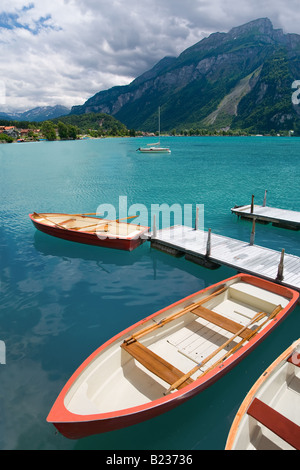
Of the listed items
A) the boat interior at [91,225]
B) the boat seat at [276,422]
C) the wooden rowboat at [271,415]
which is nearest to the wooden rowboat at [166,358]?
the wooden rowboat at [271,415]

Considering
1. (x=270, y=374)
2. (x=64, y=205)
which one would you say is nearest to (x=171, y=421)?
(x=270, y=374)

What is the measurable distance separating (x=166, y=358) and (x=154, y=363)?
1.11 metres

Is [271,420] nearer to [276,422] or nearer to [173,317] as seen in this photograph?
[276,422]

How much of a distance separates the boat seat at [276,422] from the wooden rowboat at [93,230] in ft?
47.1

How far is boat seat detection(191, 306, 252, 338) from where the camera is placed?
403 inches

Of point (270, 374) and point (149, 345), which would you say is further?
point (149, 345)

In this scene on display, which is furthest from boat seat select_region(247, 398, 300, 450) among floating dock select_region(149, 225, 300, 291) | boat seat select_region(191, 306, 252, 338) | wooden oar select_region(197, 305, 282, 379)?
floating dock select_region(149, 225, 300, 291)

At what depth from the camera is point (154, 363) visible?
8.44 meters

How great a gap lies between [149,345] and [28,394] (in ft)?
14.7

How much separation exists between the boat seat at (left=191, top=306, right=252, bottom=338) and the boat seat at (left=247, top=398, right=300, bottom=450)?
339 centimetres

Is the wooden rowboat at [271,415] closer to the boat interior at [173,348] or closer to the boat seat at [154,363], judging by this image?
the boat interior at [173,348]

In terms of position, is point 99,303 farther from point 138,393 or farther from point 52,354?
point 138,393

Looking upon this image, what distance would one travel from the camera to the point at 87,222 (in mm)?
24391
